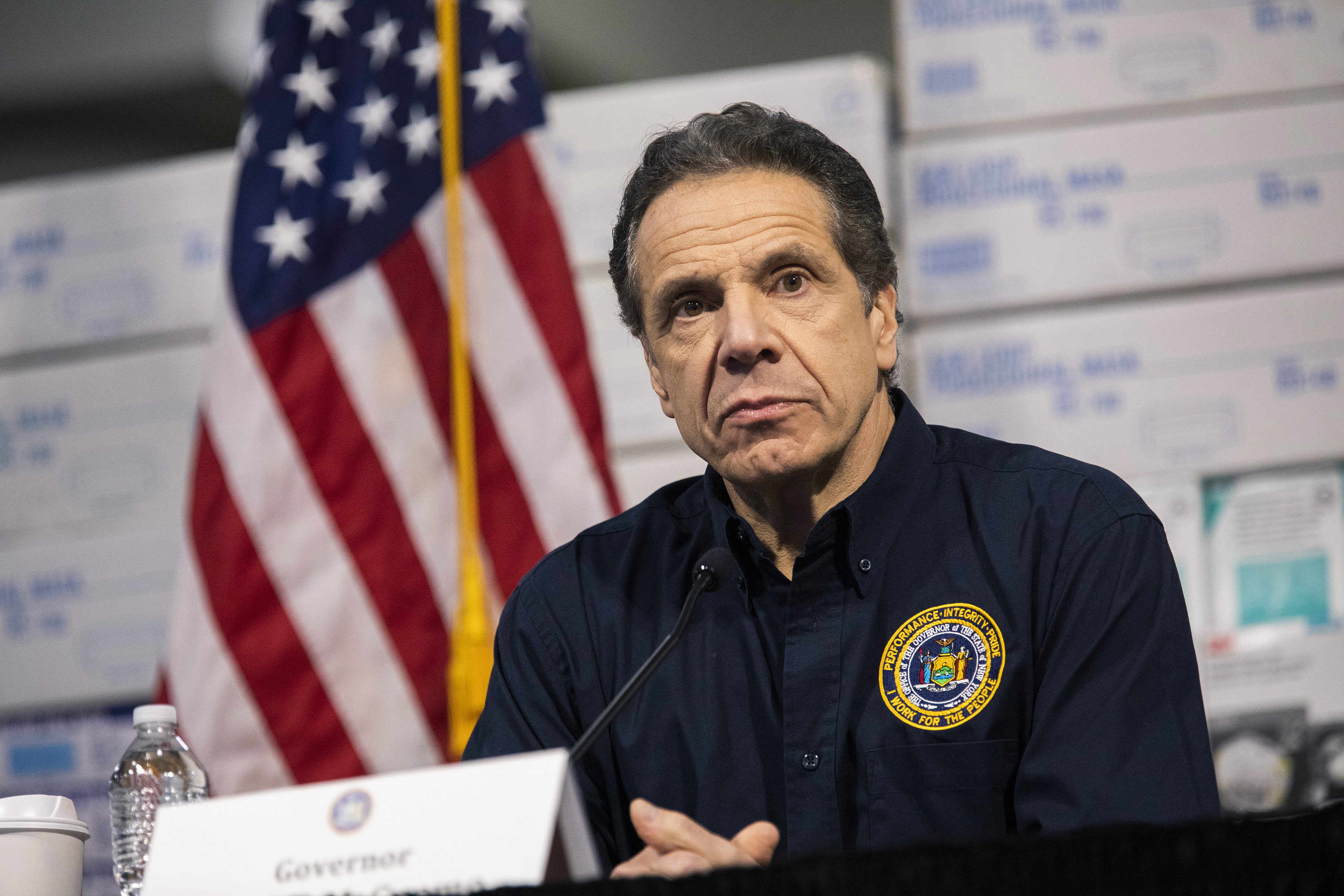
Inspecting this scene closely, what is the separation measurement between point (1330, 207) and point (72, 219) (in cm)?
239

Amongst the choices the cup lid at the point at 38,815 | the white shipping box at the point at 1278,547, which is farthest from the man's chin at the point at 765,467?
the white shipping box at the point at 1278,547

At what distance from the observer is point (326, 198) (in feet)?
7.49

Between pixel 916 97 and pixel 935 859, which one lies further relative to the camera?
pixel 916 97

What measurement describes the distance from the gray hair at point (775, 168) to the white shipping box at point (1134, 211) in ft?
2.93

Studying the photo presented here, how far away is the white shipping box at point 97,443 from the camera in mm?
2562

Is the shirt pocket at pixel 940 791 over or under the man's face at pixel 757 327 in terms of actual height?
→ under

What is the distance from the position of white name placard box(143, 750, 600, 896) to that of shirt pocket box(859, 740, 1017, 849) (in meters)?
0.44

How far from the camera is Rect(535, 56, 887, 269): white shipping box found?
7.65ft

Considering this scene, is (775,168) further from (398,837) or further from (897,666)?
(398,837)

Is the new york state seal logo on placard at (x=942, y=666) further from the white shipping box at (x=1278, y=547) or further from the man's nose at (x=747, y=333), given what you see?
the white shipping box at (x=1278, y=547)

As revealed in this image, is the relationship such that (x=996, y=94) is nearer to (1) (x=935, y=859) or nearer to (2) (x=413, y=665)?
(2) (x=413, y=665)

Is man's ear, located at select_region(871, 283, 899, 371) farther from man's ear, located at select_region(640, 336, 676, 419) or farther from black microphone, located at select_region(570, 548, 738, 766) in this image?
black microphone, located at select_region(570, 548, 738, 766)

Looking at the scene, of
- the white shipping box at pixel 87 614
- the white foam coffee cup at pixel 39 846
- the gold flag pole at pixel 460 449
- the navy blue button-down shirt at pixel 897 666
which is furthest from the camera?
the white shipping box at pixel 87 614

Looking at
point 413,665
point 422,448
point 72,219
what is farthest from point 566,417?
point 72,219
